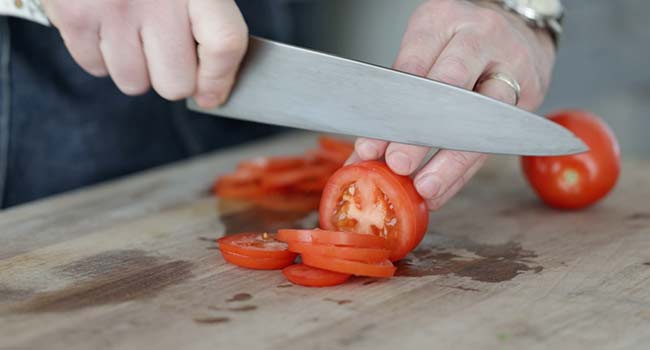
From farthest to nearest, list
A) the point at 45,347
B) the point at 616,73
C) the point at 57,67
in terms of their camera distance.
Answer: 1. the point at 616,73
2. the point at 57,67
3. the point at 45,347

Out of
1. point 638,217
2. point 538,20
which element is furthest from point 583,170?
point 538,20

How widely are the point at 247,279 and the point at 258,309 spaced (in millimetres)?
163

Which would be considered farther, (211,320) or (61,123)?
(61,123)

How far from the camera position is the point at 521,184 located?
2.37 meters

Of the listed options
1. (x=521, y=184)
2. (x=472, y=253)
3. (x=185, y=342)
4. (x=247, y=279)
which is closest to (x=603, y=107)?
(x=521, y=184)

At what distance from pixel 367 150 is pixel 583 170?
67 cm

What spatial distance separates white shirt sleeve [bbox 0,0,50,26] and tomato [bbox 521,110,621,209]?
1226 millimetres

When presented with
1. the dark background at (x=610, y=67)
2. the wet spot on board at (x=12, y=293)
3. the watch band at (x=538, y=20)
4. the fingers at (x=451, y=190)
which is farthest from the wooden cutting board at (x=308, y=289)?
the dark background at (x=610, y=67)

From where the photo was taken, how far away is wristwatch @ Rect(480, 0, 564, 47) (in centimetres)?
198

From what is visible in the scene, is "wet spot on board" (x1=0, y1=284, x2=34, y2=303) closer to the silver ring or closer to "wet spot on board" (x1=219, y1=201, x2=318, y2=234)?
"wet spot on board" (x1=219, y1=201, x2=318, y2=234)

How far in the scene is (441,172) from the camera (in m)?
1.67

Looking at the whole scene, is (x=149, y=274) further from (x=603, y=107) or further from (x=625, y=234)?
(x=603, y=107)

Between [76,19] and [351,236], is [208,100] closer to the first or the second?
[76,19]

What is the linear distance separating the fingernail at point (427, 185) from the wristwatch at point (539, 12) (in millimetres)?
557
